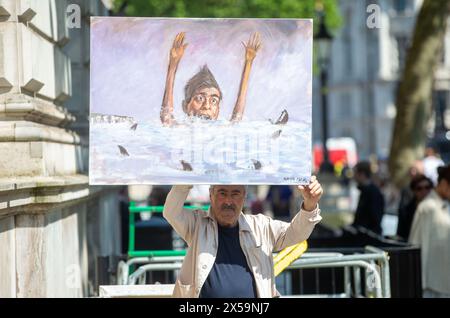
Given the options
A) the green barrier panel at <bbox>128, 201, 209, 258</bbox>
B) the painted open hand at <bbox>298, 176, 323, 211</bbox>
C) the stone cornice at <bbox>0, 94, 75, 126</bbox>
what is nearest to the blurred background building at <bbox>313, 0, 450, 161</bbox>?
the green barrier panel at <bbox>128, 201, 209, 258</bbox>

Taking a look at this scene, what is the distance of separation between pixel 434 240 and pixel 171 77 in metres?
4.90

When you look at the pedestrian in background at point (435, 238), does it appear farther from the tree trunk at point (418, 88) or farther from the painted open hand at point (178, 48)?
the tree trunk at point (418, 88)

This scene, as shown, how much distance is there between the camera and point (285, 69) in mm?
6184

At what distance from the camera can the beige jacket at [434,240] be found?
10.2 m

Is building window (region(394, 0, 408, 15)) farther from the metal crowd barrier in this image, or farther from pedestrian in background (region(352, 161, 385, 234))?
the metal crowd barrier

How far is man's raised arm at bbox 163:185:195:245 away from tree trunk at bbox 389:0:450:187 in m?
18.6

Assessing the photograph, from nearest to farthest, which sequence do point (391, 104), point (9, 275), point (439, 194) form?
point (9, 275) → point (439, 194) → point (391, 104)

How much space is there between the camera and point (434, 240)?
1042 cm

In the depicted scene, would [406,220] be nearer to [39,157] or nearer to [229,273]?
[39,157]

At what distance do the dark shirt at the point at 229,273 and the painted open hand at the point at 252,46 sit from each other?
36.0 inches

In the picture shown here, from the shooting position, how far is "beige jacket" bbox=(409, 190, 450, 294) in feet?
33.5
